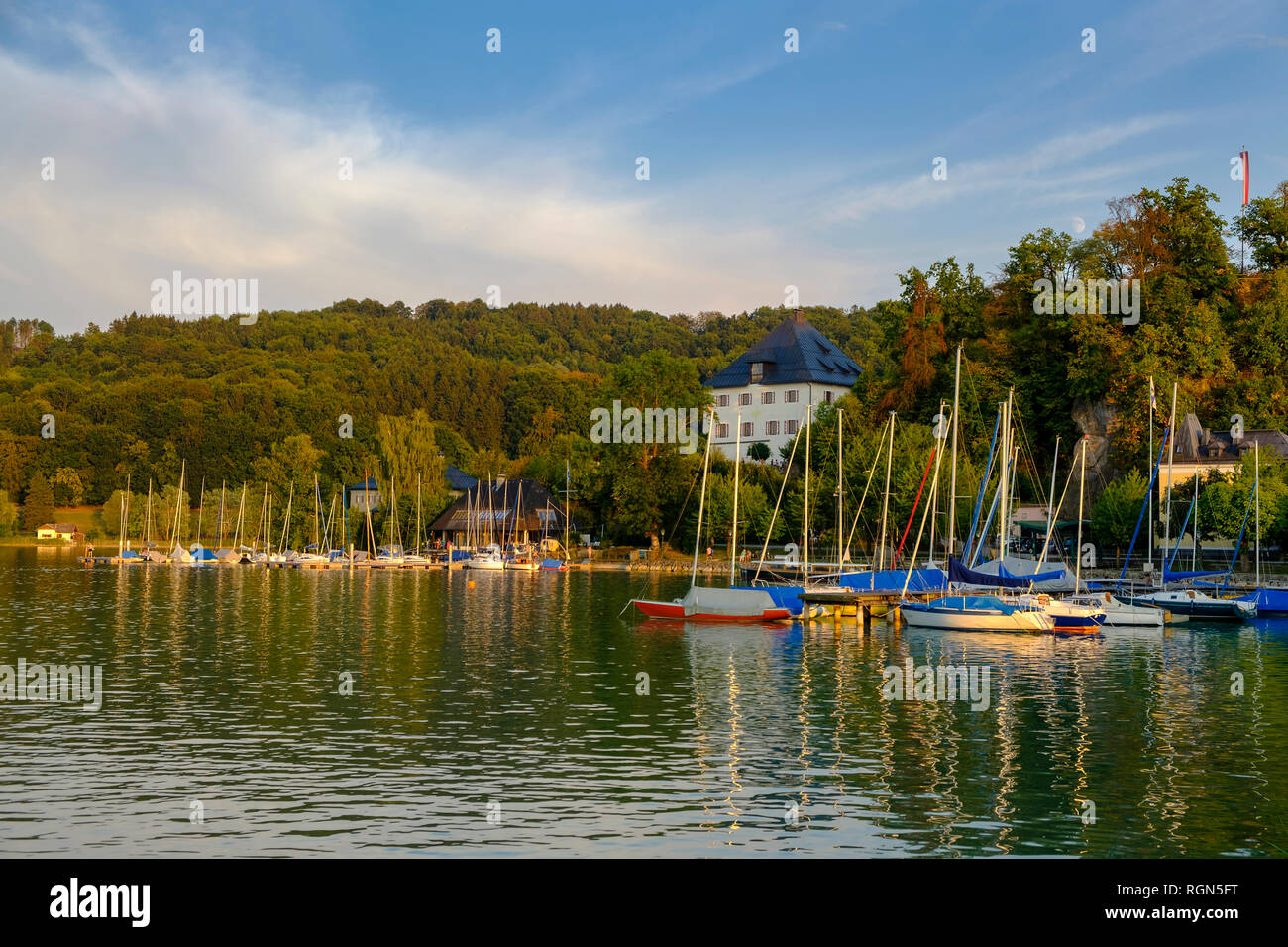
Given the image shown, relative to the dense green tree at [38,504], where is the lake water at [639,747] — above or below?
below

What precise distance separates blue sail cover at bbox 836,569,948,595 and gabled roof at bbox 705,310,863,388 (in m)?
67.5

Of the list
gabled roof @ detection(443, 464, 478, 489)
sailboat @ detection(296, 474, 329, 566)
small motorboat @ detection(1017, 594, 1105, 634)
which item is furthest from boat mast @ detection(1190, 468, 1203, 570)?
gabled roof @ detection(443, 464, 478, 489)

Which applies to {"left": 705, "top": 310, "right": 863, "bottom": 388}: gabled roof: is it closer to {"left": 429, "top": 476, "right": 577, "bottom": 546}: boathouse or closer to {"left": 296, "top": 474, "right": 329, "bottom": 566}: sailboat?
{"left": 429, "top": 476, "right": 577, "bottom": 546}: boathouse

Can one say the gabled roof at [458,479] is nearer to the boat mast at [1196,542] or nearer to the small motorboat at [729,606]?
the boat mast at [1196,542]

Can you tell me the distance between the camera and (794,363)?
430ft

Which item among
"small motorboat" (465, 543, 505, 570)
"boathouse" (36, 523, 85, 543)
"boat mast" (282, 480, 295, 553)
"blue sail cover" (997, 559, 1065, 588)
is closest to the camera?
"blue sail cover" (997, 559, 1065, 588)

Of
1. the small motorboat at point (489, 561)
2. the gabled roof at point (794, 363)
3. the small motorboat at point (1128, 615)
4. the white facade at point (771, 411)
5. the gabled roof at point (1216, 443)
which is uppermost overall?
the gabled roof at point (794, 363)

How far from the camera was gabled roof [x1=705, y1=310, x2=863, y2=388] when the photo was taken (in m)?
130

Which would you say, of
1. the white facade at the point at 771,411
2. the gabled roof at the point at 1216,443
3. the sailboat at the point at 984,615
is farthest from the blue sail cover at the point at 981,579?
the white facade at the point at 771,411

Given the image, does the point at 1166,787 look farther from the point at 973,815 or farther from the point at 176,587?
the point at 176,587

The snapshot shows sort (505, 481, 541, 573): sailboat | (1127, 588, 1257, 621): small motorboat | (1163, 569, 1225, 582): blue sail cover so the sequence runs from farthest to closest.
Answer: (505, 481, 541, 573): sailboat, (1163, 569, 1225, 582): blue sail cover, (1127, 588, 1257, 621): small motorboat

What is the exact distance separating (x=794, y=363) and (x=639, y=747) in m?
108

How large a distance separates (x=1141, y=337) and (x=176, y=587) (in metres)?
70.7

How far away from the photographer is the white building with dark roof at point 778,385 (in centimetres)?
12812
